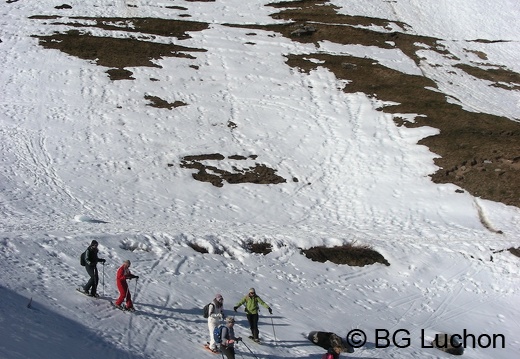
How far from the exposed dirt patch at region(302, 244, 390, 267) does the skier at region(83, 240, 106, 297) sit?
10.5m

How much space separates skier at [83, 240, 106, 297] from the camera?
49.9 ft

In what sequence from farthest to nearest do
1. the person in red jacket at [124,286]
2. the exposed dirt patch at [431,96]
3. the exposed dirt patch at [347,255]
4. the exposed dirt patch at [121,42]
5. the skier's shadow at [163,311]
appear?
1. the exposed dirt patch at [121,42]
2. the exposed dirt patch at [431,96]
3. the exposed dirt patch at [347,255]
4. the skier's shadow at [163,311]
5. the person in red jacket at [124,286]

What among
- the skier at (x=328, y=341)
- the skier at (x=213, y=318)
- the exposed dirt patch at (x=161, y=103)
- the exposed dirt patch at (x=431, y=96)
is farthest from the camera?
the exposed dirt patch at (x=161, y=103)

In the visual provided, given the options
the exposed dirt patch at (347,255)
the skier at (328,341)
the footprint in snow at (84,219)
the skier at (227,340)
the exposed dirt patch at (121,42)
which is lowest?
the exposed dirt patch at (347,255)

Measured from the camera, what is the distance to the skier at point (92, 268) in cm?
1520

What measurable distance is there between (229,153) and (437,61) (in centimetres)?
2848

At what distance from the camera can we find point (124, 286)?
49.8 feet

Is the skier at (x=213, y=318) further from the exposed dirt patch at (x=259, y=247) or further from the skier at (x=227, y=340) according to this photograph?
the exposed dirt patch at (x=259, y=247)

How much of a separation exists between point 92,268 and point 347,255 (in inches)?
486

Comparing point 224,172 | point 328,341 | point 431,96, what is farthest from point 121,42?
point 328,341

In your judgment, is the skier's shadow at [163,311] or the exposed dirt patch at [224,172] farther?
the exposed dirt patch at [224,172]

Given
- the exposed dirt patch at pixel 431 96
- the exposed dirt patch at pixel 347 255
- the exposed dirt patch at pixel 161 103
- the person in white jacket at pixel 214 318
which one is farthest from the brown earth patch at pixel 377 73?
the person in white jacket at pixel 214 318

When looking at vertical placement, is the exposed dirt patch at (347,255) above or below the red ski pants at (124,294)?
below

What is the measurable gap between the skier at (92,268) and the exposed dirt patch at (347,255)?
10.5 m
